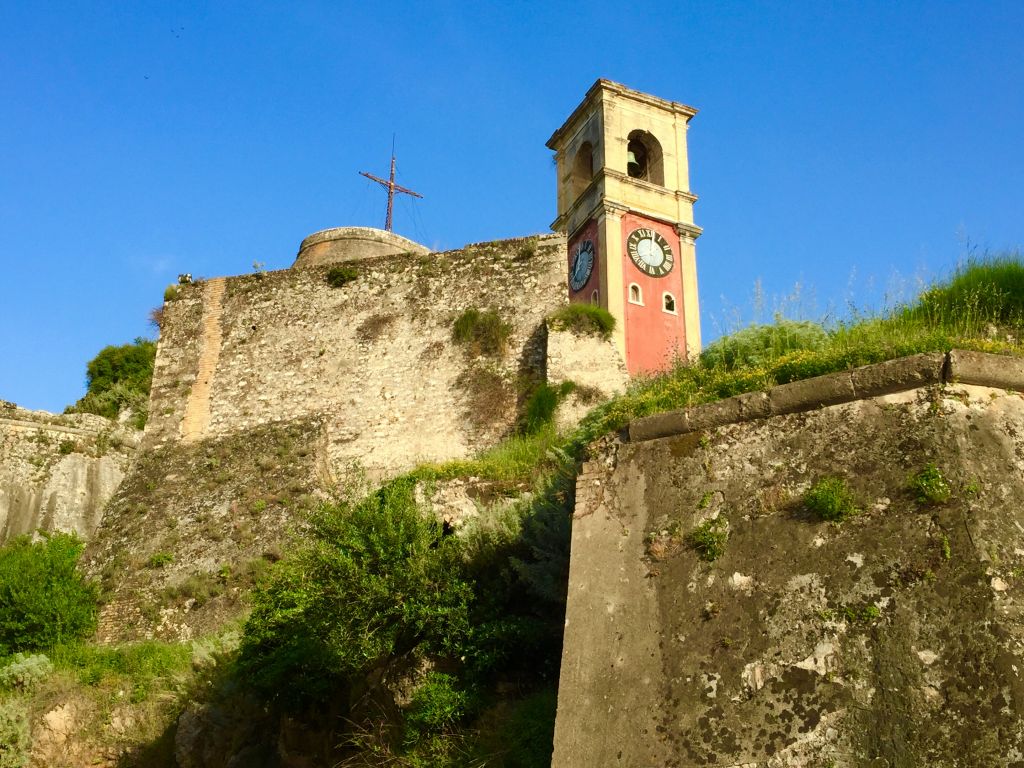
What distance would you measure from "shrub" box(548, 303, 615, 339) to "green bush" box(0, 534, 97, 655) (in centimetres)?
802

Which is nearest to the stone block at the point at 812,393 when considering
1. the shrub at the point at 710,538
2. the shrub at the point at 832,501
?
the shrub at the point at 832,501

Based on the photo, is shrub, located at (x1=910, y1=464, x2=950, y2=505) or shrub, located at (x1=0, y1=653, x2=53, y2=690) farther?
shrub, located at (x1=0, y1=653, x2=53, y2=690)

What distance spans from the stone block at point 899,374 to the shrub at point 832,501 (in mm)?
711

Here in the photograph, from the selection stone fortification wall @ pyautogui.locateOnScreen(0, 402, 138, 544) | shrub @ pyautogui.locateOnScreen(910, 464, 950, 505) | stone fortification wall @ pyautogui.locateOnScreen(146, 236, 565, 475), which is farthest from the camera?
stone fortification wall @ pyautogui.locateOnScreen(0, 402, 138, 544)

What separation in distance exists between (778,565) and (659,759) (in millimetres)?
1368

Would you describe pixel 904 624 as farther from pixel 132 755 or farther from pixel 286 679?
pixel 132 755

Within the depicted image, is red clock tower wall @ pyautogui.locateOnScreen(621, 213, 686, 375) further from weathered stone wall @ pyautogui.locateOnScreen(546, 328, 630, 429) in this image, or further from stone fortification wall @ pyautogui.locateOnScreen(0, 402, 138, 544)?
stone fortification wall @ pyautogui.locateOnScreen(0, 402, 138, 544)

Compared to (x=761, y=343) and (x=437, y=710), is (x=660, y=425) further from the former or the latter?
(x=437, y=710)

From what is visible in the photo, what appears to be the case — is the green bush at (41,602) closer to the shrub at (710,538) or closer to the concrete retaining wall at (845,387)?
the concrete retaining wall at (845,387)

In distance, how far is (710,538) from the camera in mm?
6309

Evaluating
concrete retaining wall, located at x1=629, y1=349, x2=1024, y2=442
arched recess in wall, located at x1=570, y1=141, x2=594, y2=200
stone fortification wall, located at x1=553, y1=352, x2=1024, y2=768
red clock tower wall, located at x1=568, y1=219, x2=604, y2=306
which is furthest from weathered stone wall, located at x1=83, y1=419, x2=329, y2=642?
arched recess in wall, located at x1=570, y1=141, x2=594, y2=200

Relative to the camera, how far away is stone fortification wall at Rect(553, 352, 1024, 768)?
513 cm

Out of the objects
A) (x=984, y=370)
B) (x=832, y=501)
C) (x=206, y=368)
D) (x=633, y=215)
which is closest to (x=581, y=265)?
(x=633, y=215)

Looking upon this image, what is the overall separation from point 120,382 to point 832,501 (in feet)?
69.7
